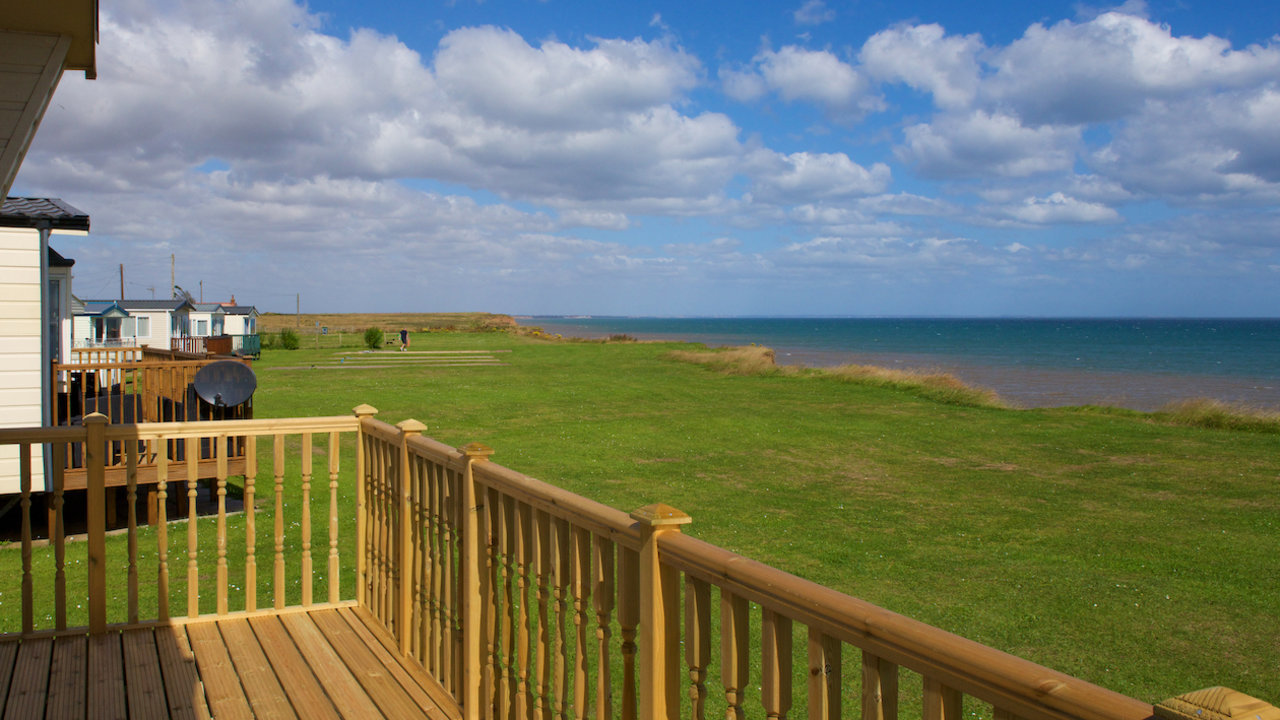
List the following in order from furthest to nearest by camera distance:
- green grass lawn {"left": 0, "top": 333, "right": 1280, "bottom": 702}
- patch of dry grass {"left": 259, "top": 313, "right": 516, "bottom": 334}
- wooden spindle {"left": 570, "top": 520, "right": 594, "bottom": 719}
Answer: patch of dry grass {"left": 259, "top": 313, "right": 516, "bottom": 334} < green grass lawn {"left": 0, "top": 333, "right": 1280, "bottom": 702} < wooden spindle {"left": 570, "top": 520, "right": 594, "bottom": 719}

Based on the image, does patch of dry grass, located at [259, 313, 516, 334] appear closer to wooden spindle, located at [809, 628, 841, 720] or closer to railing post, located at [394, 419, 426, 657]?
railing post, located at [394, 419, 426, 657]

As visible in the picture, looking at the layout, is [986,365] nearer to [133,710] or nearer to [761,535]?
[761,535]

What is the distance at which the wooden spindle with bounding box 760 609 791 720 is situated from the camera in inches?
64.8

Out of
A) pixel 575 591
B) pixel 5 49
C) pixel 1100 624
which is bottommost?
pixel 1100 624

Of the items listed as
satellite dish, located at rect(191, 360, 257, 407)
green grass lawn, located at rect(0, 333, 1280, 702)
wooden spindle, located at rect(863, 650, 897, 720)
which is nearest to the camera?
wooden spindle, located at rect(863, 650, 897, 720)

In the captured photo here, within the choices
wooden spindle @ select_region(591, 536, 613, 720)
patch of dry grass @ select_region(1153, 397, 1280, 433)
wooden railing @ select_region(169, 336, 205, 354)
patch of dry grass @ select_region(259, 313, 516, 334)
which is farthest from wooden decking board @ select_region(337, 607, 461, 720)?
patch of dry grass @ select_region(259, 313, 516, 334)

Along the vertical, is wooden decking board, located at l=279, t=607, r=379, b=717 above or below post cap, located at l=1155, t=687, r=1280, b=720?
below

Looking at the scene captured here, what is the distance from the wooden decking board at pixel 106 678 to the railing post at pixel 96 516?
12 centimetres

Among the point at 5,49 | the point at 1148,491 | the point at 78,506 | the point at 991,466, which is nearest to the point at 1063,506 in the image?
the point at 1148,491

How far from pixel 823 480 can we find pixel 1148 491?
153 inches

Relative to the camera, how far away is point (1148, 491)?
33.4 feet

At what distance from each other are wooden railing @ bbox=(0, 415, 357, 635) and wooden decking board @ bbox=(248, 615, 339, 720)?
19cm

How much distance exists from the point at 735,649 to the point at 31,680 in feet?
11.7

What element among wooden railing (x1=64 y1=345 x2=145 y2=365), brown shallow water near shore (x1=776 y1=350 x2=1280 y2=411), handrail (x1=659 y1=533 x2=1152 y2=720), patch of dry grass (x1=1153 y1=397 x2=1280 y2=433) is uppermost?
wooden railing (x1=64 y1=345 x2=145 y2=365)
